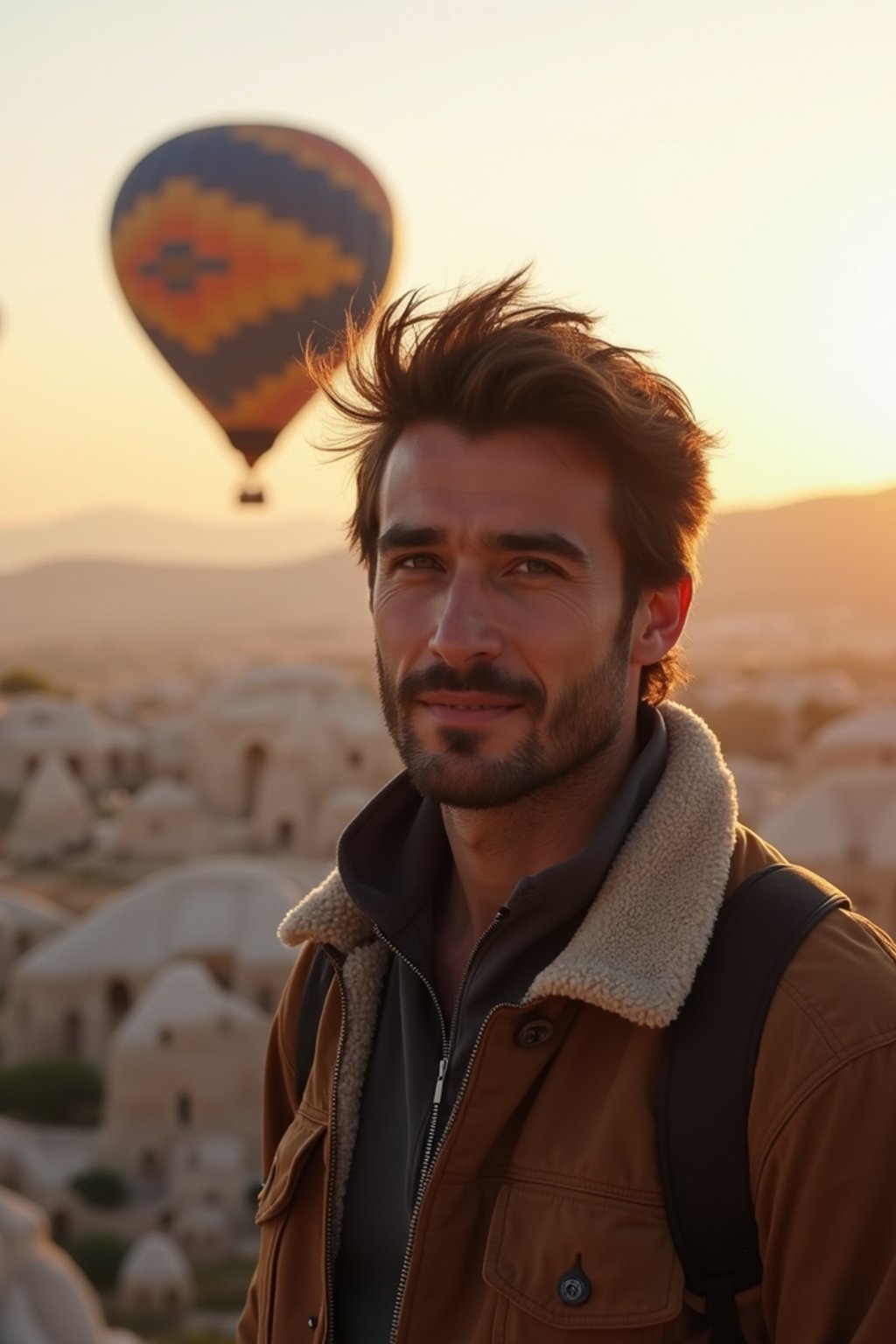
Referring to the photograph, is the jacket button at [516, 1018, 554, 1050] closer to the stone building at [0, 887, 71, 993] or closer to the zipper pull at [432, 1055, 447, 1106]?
the zipper pull at [432, 1055, 447, 1106]

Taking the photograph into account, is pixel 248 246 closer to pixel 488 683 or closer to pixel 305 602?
pixel 488 683

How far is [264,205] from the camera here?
1995 cm

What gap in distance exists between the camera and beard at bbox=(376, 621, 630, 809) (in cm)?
283

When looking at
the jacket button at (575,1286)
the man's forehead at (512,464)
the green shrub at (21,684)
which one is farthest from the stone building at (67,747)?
the jacket button at (575,1286)

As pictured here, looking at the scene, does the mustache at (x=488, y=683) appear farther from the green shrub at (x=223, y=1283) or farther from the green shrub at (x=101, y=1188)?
the green shrub at (x=101, y=1188)

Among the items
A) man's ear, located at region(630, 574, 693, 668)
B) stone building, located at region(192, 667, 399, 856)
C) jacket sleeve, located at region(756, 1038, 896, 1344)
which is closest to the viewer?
jacket sleeve, located at region(756, 1038, 896, 1344)

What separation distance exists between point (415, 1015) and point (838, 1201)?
844mm

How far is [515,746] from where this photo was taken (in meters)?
2.85

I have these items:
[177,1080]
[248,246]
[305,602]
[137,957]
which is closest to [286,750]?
[137,957]

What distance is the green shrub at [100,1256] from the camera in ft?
72.3

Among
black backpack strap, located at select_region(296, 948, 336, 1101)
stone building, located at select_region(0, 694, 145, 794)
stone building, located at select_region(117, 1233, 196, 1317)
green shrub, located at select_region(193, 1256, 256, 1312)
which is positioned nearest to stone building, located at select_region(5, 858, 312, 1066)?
green shrub, located at select_region(193, 1256, 256, 1312)

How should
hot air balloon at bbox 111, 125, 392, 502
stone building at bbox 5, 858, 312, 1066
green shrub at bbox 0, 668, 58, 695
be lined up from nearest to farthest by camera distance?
hot air balloon at bbox 111, 125, 392, 502
stone building at bbox 5, 858, 312, 1066
green shrub at bbox 0, 668, 58, 695

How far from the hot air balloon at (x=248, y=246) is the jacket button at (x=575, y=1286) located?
57.5 ft

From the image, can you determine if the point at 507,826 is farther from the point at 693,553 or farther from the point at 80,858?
the point at 80,858
